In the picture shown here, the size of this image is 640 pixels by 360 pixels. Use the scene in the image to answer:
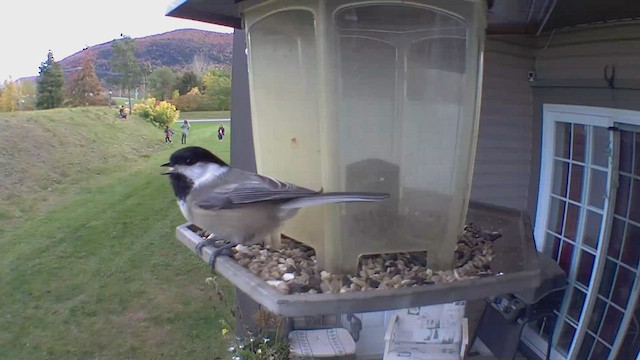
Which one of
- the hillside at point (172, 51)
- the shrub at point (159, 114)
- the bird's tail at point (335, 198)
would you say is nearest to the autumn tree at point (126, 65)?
the hillside at point (172, 51)

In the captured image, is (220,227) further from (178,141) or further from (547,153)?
(178,141)

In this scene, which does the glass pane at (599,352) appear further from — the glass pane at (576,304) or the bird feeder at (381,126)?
the bird feeder at (381,126)

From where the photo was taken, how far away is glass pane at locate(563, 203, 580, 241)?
244cm

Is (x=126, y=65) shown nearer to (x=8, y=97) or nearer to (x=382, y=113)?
(x=8, y=97)

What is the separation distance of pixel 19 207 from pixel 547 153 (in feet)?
21.9

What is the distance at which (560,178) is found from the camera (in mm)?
2541

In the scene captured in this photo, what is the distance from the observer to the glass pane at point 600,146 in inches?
86.2

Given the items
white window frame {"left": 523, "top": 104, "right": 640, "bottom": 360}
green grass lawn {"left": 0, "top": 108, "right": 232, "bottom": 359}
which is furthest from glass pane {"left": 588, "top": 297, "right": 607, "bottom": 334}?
green grass lawn {"left": 0, "top": 108, "right": 232, "bottom": 359}

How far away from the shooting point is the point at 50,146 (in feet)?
30.0

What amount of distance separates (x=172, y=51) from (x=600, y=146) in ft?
60.0

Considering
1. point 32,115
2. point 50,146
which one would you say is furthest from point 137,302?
point 32,115

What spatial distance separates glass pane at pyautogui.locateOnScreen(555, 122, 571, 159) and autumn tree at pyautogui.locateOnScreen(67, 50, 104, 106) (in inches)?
537

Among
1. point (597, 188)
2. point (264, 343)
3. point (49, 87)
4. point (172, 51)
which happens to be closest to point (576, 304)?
point (597, 188)

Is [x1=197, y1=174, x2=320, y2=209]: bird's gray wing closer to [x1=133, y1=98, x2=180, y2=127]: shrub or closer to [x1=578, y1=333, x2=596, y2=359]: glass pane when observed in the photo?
[x1=578, y1=333, x2=596, y2=359]: glass pane
